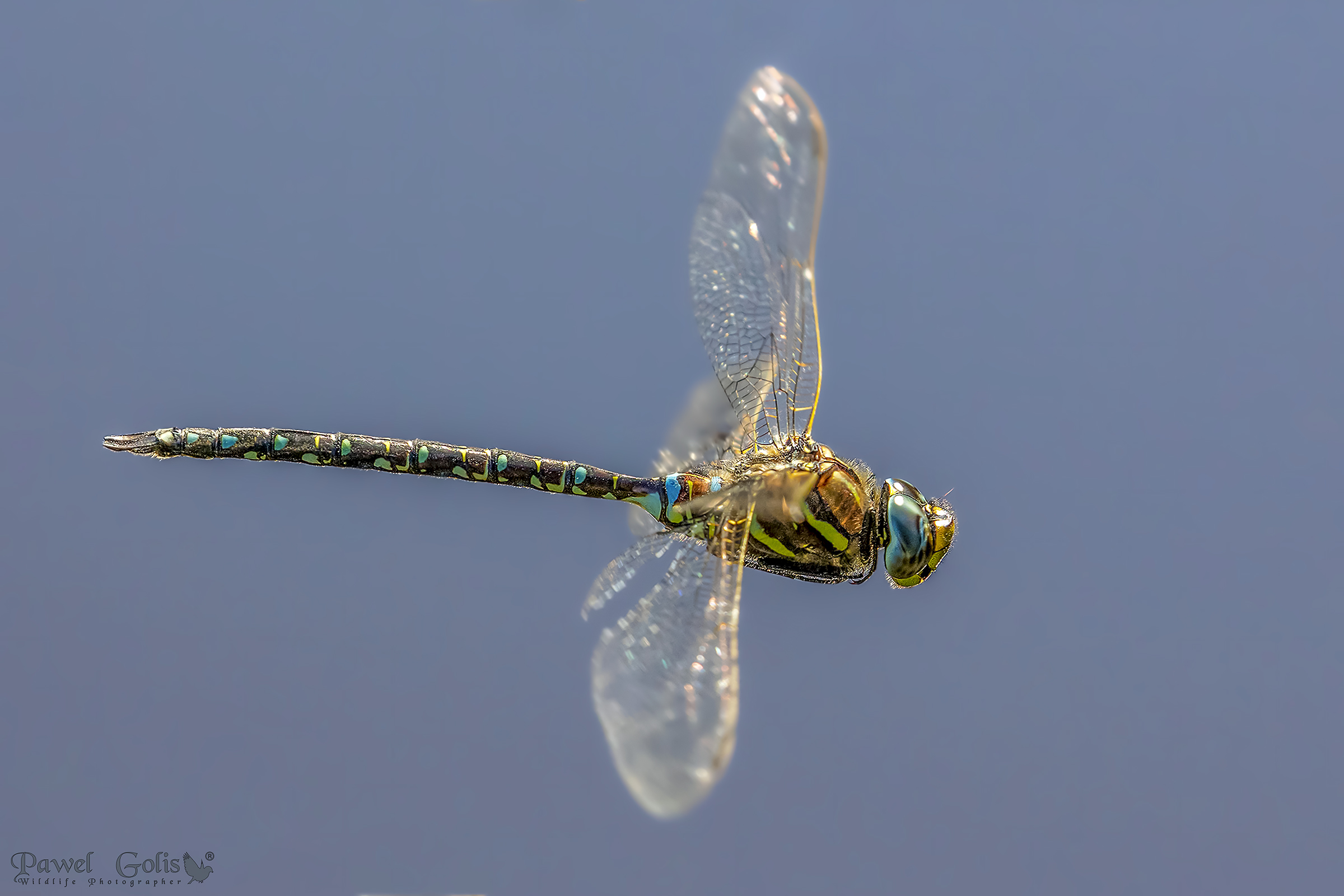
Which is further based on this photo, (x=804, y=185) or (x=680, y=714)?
(x=804, y=185)

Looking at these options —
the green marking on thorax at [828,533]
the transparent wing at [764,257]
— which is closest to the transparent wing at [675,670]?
the green marking on thorax at [828,533]

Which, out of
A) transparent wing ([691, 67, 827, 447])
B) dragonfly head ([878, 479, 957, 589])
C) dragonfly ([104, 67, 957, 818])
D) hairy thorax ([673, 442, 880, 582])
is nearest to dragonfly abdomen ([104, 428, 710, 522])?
dragonfly ([104, 67, 957, 818])

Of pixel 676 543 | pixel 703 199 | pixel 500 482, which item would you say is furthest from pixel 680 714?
pixel 703 199

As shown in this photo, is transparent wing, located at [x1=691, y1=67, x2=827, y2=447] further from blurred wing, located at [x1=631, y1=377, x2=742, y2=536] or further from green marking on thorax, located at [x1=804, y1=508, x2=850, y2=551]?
green marking on thorax, located at [x1=804, y1=508, x2=850, y2=551]

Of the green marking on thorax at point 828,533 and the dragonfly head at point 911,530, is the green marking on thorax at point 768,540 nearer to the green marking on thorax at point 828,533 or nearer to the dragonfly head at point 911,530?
the green marking on thorax at point 828,533

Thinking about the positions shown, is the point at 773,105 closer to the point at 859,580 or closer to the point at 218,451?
the point at 859,580
